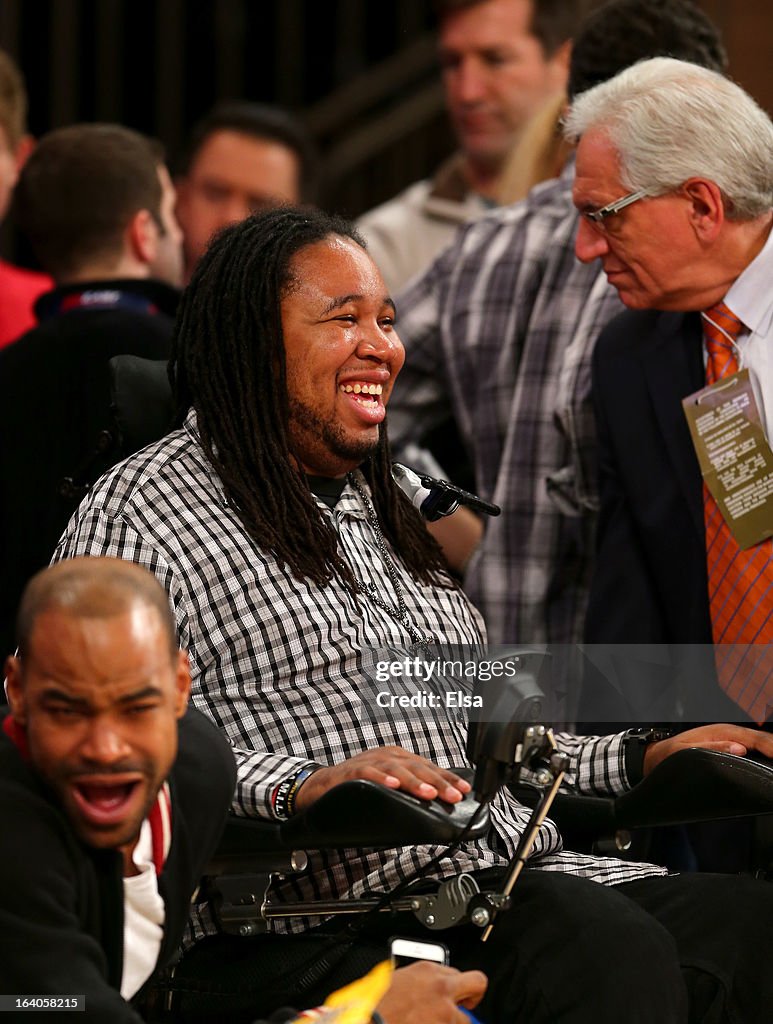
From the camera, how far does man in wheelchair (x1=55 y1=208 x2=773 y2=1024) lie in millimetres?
2145

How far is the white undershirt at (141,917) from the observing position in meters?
1.83

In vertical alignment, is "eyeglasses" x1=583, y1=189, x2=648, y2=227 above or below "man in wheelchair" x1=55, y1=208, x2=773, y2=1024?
above

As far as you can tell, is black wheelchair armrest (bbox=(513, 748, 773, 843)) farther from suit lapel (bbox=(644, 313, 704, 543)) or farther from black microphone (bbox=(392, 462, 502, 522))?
suit lapel (bbox=(644, 313, 704, 543))

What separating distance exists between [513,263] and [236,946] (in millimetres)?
1669

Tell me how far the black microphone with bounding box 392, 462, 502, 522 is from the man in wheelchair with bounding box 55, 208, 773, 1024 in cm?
3

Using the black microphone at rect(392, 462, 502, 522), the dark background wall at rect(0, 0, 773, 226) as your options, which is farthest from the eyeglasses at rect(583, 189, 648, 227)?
the dark background wall at rect(0, 0, 773, 226)

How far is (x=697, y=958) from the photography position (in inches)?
90.7

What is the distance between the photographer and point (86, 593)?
172 centimetres

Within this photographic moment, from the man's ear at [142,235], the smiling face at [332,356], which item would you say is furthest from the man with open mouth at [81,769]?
the man's ear at [142,235]

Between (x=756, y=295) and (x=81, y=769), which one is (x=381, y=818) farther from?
(x=756, y=295)

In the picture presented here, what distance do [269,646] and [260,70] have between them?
420 centimetres

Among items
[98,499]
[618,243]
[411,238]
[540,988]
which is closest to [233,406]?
[98,499]

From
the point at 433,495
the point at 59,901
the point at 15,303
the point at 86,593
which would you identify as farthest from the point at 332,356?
the point at 15,303

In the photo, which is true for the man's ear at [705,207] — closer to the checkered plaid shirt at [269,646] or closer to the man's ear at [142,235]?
the checkered plaid shirt at [269,646]
